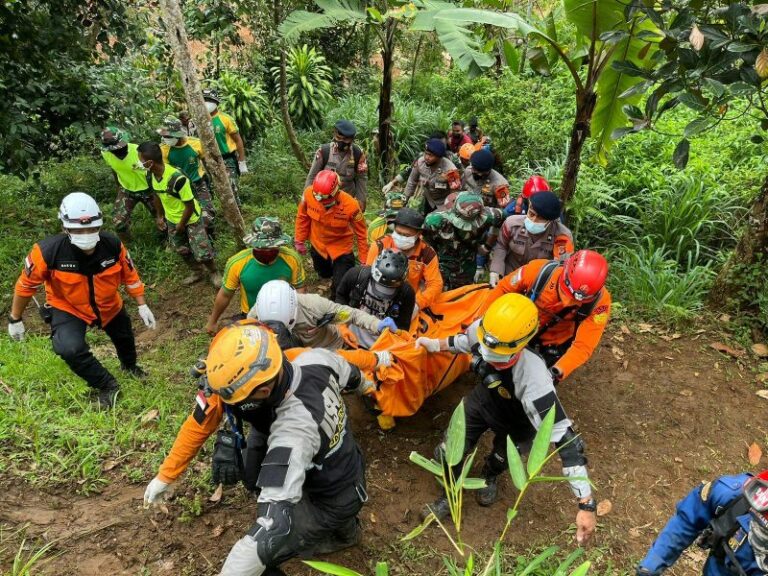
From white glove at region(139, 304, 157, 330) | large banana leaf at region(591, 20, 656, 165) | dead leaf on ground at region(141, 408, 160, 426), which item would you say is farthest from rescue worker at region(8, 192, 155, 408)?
large banana leaf at region(591, 20, 656, 165)

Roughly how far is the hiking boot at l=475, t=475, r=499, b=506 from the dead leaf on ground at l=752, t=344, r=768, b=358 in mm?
3301

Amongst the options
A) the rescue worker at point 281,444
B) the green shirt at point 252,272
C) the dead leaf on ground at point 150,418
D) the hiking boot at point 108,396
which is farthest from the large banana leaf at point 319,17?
the rescue worker at point 281,444

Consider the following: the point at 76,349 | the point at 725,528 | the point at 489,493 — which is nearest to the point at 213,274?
the point at 76,349

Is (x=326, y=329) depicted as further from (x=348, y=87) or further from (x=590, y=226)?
(x=348, y=87)

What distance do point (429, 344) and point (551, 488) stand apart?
4.91 feet

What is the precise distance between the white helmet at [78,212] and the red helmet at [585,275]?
359cm

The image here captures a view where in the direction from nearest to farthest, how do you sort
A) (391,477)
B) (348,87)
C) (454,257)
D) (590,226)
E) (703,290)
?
(391,477)
(454,257)
(703,290)
(590,226)
(348,87)

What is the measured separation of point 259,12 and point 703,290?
7064 mm

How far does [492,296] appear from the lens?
430 centimetres

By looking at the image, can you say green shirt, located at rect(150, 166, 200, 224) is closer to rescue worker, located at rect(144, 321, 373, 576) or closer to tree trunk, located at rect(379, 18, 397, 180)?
tree trunk, located at rect(379, 18, 397, 180)

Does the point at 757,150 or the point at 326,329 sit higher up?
the point at 757,150

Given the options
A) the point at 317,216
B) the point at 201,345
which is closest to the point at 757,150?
the point at 317,216

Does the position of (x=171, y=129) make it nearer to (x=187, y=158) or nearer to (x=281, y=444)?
(x=187, y=158)

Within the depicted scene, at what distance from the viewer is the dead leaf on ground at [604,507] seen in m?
3.80
